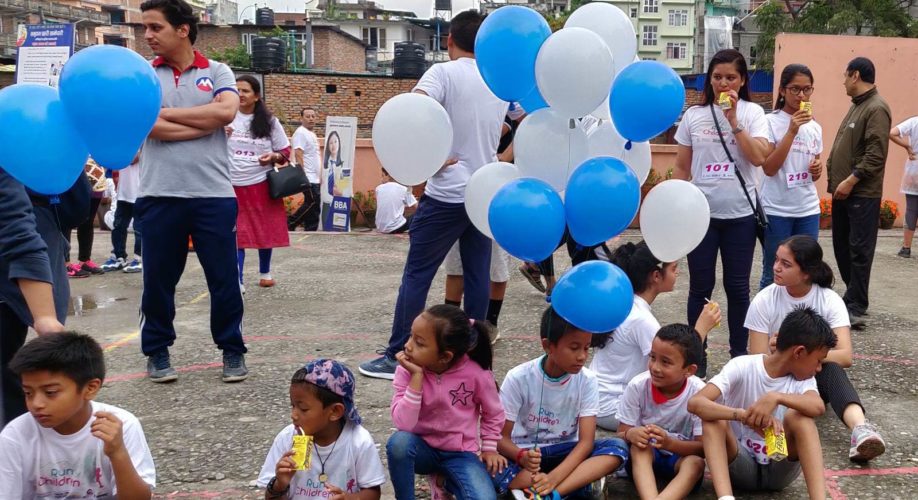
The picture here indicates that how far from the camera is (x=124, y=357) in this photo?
4762mm

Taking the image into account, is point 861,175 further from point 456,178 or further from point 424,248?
point 424,248

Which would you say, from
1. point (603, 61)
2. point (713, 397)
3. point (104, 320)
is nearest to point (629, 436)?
point (713, 397)

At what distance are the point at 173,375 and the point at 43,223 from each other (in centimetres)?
158

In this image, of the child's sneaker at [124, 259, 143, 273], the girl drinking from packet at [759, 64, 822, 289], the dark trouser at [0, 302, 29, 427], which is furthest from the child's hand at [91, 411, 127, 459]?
the child's sneaker at [124, 259, 143, 273]

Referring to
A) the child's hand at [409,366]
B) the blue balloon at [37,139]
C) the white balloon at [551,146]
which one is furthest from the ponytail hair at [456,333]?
the blue balloon at [37,139]

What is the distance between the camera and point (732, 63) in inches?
157

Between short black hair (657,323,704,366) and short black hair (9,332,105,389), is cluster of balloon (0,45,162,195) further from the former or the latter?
short black hair (657,323,704,366)

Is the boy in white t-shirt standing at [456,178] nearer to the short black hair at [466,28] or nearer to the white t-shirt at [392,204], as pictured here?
the short black hair at [466,28]

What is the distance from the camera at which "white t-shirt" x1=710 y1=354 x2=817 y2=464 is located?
9.97ft

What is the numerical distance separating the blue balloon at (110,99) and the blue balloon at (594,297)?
59.0 inches

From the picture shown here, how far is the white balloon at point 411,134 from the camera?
314cm

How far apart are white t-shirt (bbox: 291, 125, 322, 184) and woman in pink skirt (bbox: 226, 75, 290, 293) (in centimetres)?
427

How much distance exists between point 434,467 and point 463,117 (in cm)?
177

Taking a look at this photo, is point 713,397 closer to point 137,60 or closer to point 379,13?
point 137,60
